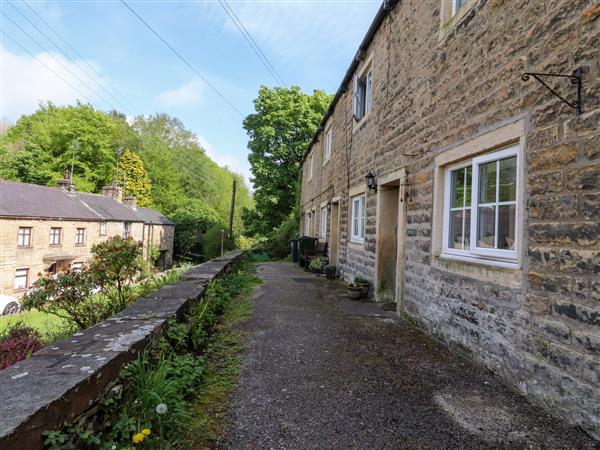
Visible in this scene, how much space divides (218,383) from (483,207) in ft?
10.5

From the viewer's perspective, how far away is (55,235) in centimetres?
2264

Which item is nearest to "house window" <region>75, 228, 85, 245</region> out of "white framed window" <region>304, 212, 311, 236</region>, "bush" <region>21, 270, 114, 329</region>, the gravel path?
"white framed window" <region>304, 212, 311, 236</region>

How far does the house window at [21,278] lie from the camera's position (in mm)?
20531

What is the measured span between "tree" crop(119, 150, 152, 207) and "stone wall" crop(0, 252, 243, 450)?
41187mm

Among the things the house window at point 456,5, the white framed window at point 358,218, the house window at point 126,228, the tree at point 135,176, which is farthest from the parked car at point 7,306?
the tree at point 135,176

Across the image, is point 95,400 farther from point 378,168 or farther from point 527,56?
point 378,168

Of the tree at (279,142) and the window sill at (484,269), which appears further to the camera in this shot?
the tree at (279,142)

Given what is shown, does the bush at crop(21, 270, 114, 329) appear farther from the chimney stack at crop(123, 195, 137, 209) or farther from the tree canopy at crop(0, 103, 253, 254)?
the chimney stack at crop(123, 195, 137, 209)

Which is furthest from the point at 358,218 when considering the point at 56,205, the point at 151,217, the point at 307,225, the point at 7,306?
the point at 151,217

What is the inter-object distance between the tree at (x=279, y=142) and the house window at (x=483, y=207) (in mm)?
21819

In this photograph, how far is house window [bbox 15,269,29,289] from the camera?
67.4 feet

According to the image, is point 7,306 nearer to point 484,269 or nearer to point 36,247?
point 36,247

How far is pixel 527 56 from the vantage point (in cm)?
308

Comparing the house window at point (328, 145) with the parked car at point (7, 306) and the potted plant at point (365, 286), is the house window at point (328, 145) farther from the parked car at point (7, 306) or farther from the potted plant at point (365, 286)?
the parked car at point (7, 306)
